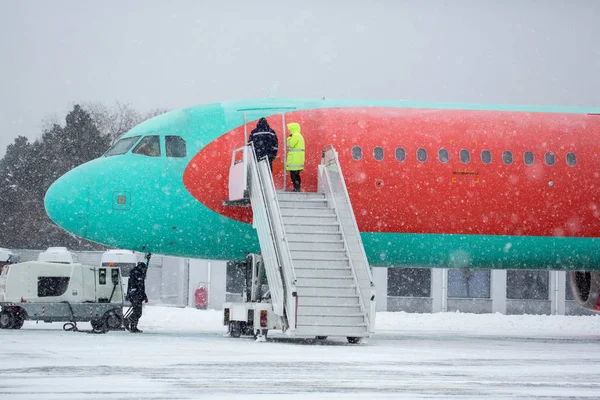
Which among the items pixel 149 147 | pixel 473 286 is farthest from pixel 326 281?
pixel 473 286

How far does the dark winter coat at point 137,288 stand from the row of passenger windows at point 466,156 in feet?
18.4

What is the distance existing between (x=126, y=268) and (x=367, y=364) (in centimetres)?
3704

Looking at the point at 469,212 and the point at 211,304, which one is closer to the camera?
the point at 469,212

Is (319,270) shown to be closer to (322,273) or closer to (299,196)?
(322,273)

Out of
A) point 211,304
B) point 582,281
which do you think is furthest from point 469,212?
point 211,304

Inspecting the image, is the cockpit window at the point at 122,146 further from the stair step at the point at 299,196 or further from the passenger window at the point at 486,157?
the passenger window at the point at 486,157

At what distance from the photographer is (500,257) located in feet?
65.2

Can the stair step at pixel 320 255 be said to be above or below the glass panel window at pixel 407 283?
above

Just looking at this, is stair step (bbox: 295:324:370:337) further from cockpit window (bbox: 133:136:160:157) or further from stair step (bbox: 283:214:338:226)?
cockpit window (bbox: 133:136:160:157)

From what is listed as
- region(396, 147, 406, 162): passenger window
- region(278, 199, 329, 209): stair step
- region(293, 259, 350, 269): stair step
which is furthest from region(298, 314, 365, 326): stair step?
region(396, 147, 406, 162): passenger window

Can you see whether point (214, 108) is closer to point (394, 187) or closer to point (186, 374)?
point (394, 187)

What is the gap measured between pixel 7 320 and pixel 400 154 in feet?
31.0

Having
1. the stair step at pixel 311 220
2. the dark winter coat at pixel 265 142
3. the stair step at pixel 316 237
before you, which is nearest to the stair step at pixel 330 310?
the stair step at pixel 316 237

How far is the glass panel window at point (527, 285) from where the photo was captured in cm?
4372
